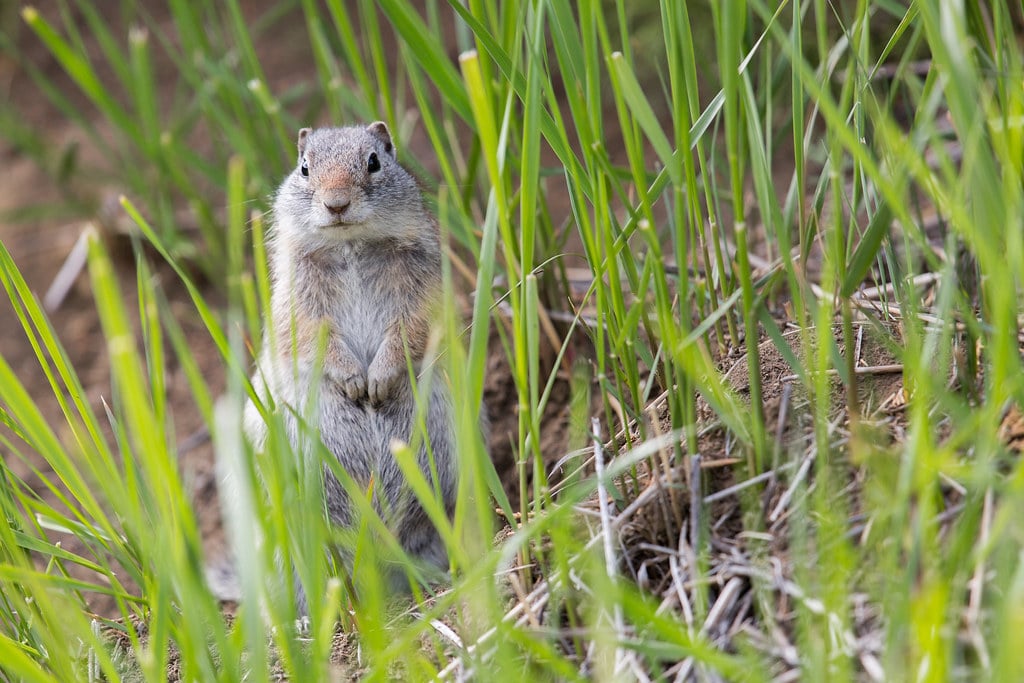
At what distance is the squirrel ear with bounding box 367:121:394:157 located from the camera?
3.55 m

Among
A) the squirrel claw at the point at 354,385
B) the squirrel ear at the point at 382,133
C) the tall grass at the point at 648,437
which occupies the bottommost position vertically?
the squirrel claw at the point at 354,385

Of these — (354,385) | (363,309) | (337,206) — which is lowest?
(354,385)

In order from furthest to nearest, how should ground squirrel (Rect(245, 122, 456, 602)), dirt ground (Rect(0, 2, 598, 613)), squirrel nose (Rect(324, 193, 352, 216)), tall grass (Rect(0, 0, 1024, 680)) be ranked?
1. dirt ground (Rect(0, 2, 598, 613))
2. ground squirrel (Rect(245, 122, 456, 602))
3. squirrel nose (Rect(324, 193, 352, 216))
4. tall grass (Rect(0, 0, 1024, 680))

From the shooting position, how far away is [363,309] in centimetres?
351

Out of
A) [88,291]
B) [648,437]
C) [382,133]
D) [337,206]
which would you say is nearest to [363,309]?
[337,206]

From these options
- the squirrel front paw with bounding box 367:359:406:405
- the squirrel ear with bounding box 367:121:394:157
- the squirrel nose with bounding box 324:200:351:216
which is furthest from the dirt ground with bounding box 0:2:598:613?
the squirrel nose with bounding box 324:200:351:216

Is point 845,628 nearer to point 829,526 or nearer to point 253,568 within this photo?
point 829,526

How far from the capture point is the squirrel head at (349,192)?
3.16 meters

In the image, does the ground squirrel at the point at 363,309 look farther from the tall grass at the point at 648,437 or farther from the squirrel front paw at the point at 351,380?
the tall grass at the point at 648,437

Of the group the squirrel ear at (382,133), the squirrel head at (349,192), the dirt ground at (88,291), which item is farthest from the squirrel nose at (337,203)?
the dirt ground at (88,291)

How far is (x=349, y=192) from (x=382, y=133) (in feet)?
1.70

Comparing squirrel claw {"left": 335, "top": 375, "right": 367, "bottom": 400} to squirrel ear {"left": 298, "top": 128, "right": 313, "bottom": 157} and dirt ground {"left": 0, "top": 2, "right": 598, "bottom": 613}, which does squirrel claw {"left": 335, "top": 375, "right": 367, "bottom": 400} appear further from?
squirrel ear {"left": 298, "top": 128, "right": 313, "bottom": 157}

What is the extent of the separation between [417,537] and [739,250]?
164 centimetres

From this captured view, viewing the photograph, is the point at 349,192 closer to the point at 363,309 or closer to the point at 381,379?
the point at 363,309
